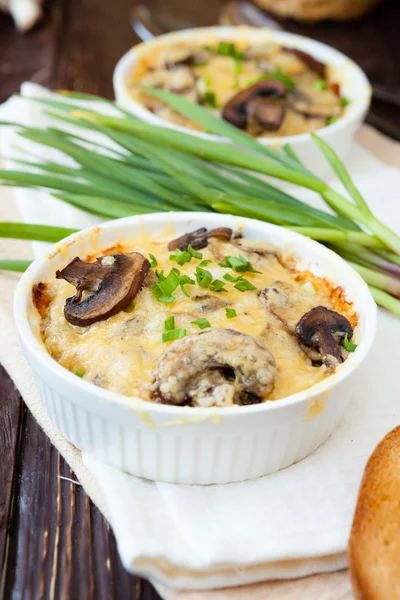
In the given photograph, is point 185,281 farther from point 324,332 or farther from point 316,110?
point 316,110

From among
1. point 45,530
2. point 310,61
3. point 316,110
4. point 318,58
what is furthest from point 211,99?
point 45,530

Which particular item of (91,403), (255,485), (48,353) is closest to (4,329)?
(48,353)

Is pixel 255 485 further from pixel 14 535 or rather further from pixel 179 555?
pixel 14 535

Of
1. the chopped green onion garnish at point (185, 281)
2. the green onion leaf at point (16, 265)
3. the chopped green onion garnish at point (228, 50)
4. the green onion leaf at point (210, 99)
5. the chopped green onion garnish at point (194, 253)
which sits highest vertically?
the chopped green onion garnish at point (185, 281)

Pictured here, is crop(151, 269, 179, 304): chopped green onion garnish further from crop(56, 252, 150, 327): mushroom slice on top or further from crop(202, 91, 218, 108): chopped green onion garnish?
crop(202, 91, 218, 108): chopped green onion garnish

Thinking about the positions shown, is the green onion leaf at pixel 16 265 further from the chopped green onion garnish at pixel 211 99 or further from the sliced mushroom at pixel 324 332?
the chopped green onion garnish at pixel 211 99

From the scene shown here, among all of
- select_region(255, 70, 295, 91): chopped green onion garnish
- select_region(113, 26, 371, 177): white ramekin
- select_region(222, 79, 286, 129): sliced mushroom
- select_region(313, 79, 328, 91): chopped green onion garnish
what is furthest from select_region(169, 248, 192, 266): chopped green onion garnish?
select_region(313, 79, 328, 91): chopped green onion garnish

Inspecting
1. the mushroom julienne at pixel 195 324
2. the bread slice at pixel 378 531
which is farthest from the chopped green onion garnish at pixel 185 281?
the bread slice at pixel 378 531
